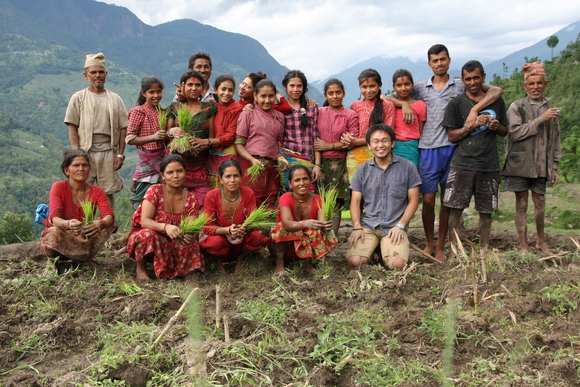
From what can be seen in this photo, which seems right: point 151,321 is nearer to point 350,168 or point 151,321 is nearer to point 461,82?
point 350,168

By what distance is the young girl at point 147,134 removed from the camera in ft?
16.7

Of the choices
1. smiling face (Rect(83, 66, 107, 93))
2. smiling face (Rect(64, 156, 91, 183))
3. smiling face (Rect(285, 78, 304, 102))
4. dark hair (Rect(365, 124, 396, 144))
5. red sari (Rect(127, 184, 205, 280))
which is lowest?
red sari (Rect(127, 184, 205, 280))

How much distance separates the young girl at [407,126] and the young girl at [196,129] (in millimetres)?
2074

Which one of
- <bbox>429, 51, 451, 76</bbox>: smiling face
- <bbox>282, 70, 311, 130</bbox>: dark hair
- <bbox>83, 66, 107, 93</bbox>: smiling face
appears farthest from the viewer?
<bbox>83, 66, 107, 93</bbox>: smiling face

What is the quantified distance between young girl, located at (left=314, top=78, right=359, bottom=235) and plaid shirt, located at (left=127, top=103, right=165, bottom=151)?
185cm

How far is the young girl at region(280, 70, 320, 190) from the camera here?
5070 millimetres

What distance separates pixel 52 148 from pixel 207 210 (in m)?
98.4

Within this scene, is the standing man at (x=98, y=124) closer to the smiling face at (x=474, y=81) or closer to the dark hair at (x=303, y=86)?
the dark hair at (x=303, y=86)

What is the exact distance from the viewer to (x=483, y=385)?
255 centimetres

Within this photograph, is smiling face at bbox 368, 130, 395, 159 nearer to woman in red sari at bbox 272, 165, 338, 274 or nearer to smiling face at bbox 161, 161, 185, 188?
woman in red sari at bbox 272, 165, 338, 274

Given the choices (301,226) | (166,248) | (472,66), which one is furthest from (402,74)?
(166,248)

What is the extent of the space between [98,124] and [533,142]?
5.02 metres

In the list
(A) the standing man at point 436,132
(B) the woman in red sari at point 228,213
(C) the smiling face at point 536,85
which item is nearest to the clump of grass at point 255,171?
(B) the woman in red sari at point 228,213

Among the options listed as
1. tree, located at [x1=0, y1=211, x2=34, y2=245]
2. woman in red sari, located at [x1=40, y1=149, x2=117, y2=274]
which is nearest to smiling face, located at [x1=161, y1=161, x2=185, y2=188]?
woman in red sari, located at [x1=40, y1=149, x2=117, y2=274]
